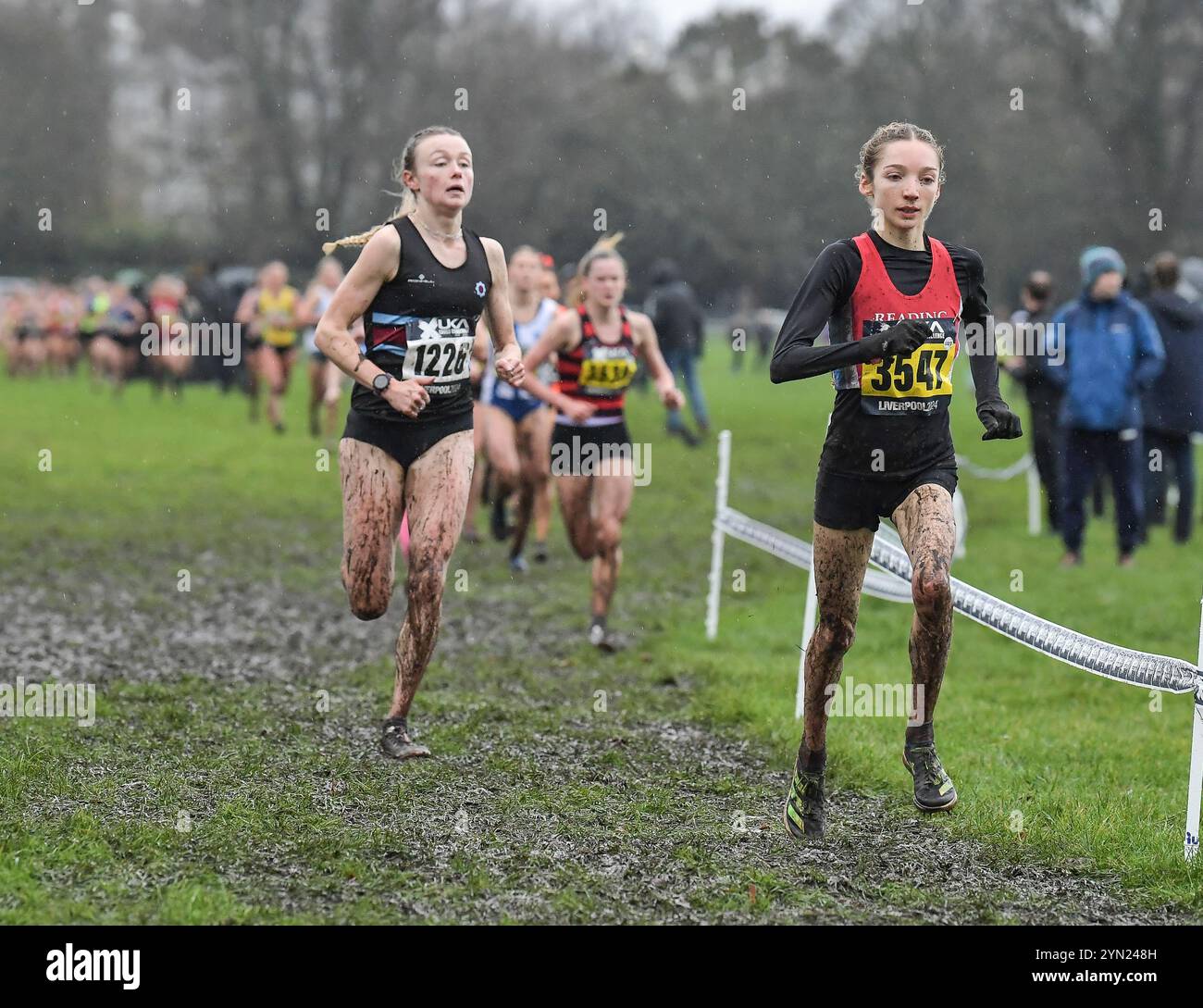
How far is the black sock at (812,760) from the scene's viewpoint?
5789 millimetres

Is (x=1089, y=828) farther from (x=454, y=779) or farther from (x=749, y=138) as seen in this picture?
(x=749, y=138)

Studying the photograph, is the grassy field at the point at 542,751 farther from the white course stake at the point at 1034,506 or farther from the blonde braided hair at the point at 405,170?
the blonde braided hair at the point at 405,170

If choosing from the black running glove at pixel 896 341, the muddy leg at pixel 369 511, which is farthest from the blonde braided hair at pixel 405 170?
the black running glove at pixel 896 341

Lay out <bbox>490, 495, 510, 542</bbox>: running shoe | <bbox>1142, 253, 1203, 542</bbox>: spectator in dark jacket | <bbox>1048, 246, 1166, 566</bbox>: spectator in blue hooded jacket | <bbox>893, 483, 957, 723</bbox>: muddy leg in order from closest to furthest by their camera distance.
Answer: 1. <bbox>893, 483, 957, 723</bbox>: muddy leg
2. <bbox>1048, 246, 1166, 566</bbox>: spectator in blue hooded jacket
3. <bbox>490, 495, 510, 542</bbox>: running shoe
4. <bbox>1142, 253, 1203, 542</bbox>: spectator in dark jacket

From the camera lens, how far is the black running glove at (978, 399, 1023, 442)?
216 inches

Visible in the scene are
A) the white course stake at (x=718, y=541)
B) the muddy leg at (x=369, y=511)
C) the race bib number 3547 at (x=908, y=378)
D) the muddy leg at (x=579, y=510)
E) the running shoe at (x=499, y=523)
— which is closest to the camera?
the race bib number 3547 at (x=908, y=378)

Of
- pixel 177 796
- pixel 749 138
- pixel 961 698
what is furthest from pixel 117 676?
pixel 749 138

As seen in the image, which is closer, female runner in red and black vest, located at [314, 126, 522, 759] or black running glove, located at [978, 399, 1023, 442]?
black running glove, located at [978, 399, 1023, 442]

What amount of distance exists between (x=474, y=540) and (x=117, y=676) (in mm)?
5927

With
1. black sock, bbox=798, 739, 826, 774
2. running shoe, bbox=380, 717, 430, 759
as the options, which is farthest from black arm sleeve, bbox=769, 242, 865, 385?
running shoe, bbox=380, 717, 430, 759

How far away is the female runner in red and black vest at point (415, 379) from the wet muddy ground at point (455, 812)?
0.65m

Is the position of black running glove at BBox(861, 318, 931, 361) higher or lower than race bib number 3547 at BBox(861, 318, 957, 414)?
higher

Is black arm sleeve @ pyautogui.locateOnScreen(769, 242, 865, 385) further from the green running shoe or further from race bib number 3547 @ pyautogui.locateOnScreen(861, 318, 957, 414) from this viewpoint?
the green running shoe

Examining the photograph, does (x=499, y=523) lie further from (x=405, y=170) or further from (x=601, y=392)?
(x=405, y=170)
